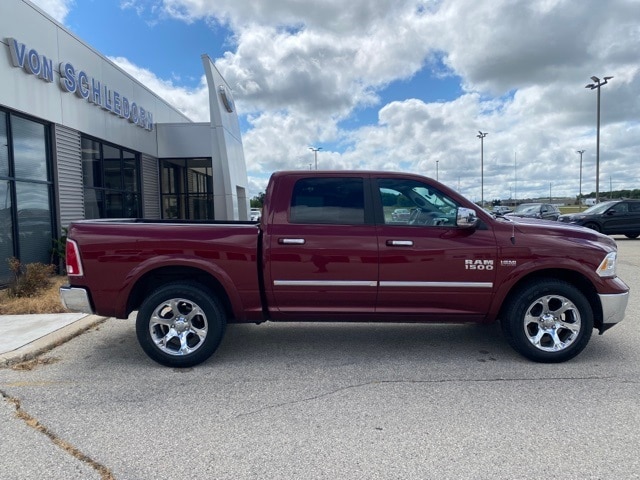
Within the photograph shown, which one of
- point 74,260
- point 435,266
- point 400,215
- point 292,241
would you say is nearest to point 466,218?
point 435,266

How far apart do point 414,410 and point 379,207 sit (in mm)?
1967

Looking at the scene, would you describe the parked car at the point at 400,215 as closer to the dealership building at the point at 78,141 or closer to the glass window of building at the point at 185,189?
the dealership building at the point at 78,141

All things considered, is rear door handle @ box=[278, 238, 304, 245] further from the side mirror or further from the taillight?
the taillight

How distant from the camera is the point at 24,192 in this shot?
9.62m

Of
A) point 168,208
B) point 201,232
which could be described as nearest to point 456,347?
point 201,232

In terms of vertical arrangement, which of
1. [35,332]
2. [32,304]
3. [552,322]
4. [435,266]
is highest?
[435,266]

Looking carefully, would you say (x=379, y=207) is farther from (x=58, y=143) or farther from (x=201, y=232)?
(x=58, y=143)

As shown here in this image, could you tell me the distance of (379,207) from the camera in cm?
460

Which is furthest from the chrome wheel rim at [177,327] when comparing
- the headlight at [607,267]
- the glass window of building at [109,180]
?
the glass window of building at [109,180]

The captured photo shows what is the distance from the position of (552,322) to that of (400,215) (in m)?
1.83

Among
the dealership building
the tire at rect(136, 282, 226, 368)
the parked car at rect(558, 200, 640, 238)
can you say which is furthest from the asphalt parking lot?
the parked car at rect(558, 200, 640, 238)

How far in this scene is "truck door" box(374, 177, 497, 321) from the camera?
4457 mm

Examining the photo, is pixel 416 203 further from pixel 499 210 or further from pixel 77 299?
pixel 499 210

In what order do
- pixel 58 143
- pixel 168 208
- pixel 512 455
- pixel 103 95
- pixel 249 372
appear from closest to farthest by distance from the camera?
pixel 512 455 → pixel 249 372 → pixel 58 143 → pixel 103 95 → pixel 168 208
